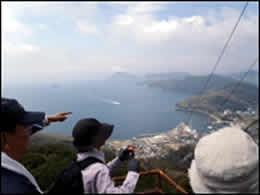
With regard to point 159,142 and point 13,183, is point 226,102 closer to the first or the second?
point 159,142

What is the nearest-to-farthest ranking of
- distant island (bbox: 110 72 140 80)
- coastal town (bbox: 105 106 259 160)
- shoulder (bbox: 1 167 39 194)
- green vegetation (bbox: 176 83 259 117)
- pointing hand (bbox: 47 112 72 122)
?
→ 1. shoulder (bbox: 1 167 39 194)
2. pointing hand (bbox: 47 112 72 122)
3. coastal town (bbox: 105 106 259 160)
4. green vegetation (bbox: 176 83 259 117)
5. distant island (bbox: 110 72 140 80)

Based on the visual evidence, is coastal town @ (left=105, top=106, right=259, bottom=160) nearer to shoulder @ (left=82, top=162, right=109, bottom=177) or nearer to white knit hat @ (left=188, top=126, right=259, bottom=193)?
shoulder @ (left=82, top=162, right=109, bottom=177)

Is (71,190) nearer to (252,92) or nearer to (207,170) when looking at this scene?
(207,170)

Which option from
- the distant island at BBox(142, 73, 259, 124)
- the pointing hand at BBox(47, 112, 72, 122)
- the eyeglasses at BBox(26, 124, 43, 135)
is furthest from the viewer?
the distant island at BBox(142, 73, 259, 124)

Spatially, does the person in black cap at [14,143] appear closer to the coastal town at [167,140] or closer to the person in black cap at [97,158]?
the person in black cap at [97,158]

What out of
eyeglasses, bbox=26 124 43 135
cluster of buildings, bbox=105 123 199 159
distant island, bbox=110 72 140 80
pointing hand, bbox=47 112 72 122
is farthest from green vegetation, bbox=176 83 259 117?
distant island, bbox=110 72 140 80

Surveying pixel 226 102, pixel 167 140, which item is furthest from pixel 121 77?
pixel 167 140
